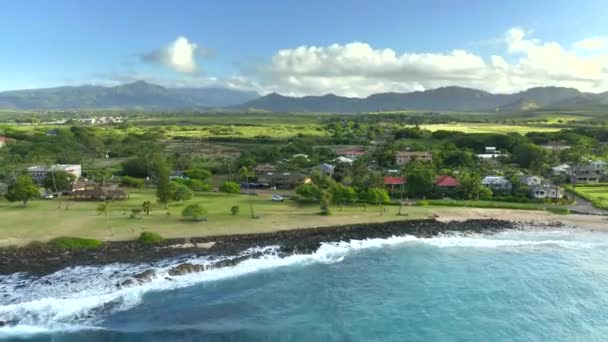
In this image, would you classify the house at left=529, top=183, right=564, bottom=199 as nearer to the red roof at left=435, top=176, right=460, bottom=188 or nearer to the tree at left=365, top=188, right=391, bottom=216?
the red roof at left=435, top=176, right=460, bottom=188

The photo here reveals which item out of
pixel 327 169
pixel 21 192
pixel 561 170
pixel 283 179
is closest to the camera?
pixel 21 192

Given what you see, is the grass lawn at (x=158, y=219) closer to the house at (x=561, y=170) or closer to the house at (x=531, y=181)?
the house at (x=531, y=181)

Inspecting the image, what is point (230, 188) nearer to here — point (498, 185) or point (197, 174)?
point (197, 174)

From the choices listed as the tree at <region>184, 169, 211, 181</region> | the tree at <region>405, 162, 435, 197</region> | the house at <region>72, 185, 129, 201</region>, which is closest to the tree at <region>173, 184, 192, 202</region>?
the house at <region>72, 185, 129, 201</region>

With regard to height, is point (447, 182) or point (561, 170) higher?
point (561, 170)

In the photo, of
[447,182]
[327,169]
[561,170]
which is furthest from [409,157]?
[561,170]
